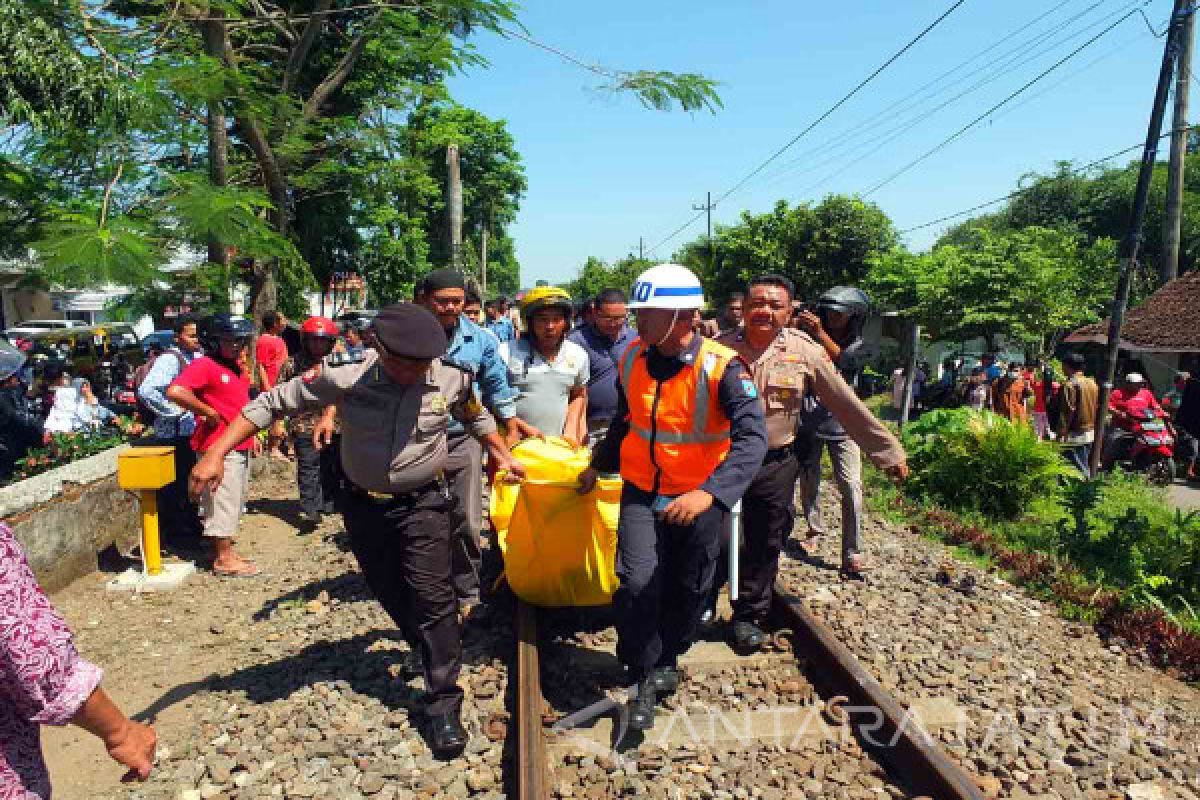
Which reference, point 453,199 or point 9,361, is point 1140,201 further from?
point 9,361

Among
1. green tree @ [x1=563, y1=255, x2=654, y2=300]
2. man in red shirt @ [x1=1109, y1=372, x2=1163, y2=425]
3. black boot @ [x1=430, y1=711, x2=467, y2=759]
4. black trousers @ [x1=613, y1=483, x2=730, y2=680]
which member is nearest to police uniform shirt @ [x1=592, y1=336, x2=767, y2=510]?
black trousers @ [x1=613, y1=483, x2=730, y2=680]

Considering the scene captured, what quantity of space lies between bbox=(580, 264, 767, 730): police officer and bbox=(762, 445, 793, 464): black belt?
38.1 inches

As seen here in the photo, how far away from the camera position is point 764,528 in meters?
4.64

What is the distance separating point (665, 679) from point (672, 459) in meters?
1.15

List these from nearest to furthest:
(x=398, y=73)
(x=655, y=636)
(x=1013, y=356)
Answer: (x=655, y=636) < (x=398, y=73) < (x=1013, y=356)

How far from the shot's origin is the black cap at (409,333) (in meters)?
3.38

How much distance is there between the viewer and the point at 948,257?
21.3 meters

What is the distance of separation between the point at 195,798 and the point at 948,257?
2208 centimetres

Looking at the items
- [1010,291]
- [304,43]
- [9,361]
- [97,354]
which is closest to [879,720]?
[9,361]

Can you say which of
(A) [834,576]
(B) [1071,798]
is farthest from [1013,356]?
(B) [1071,798]

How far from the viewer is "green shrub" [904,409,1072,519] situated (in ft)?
25.3

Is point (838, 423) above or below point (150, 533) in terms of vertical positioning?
above

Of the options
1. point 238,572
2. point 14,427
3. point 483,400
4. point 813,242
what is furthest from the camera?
point 813,242

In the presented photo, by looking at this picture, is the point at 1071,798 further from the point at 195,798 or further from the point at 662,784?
the point at 195,798
